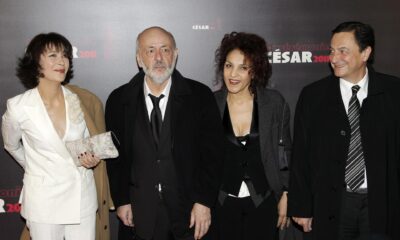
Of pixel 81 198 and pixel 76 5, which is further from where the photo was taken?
pixel 76 5

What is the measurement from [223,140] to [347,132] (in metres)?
0.79

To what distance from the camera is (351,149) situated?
2.97 meters

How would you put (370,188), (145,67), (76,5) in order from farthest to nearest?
1. (76,5)
2. (145,67)
3. (370,188)

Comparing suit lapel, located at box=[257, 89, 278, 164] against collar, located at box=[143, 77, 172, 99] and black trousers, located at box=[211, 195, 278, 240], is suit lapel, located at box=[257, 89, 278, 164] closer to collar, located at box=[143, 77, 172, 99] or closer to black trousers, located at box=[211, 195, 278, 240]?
black trousers, located at box=[211, 195, 278, 240]

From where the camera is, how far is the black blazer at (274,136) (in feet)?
10.4

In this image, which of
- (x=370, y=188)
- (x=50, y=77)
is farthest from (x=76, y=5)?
(x=370, y=188)

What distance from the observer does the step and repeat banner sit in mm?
3807

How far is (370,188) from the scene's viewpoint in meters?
2.90

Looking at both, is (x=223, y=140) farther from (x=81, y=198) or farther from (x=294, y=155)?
(x=81, y=198)

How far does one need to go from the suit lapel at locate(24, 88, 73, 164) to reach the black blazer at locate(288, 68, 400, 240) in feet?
4.99

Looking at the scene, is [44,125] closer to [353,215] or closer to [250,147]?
[250,147]

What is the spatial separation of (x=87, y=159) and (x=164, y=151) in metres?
0.48

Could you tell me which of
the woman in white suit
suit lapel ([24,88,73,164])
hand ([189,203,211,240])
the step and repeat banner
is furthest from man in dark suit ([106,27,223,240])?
the step and repeat banner

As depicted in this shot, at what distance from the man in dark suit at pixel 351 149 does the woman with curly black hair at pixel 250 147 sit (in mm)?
153
